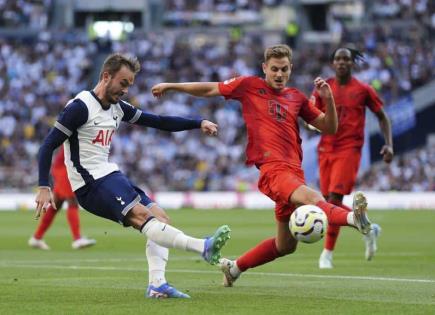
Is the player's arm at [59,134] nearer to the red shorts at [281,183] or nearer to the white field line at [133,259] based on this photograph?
the red shorts at [281,183]

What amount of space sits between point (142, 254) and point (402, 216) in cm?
1454

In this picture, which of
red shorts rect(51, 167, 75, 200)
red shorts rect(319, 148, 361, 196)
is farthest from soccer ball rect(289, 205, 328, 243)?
red shorts rect(51, 167, 75, 200)

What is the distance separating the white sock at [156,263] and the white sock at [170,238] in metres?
0.28

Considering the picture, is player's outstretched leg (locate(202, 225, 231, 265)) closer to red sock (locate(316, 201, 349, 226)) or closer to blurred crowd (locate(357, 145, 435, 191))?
red sock (locate(316, 201, 349, 226))

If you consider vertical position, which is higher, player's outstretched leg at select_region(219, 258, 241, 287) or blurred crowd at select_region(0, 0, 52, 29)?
blurred crowd at select_region(0, 0, 52, 29)

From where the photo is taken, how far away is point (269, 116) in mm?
11836

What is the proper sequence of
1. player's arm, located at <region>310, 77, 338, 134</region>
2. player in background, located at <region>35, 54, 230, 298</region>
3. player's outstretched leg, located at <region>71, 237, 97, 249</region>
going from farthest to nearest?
1. player's outstretched leg, located at <region>71, 237, 97, 249</region>
2. player's arm, located at <region>310, 77, 338, 134</region>
3. player in background, located at <region>35, 54, 230, 298</region>

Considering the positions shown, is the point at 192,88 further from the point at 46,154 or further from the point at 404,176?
the point at 404,176

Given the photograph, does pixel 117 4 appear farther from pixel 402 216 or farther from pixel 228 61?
pixel 402 216

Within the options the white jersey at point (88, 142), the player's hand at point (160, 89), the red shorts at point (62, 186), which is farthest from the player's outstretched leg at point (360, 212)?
the red shorts at point (62, 186)

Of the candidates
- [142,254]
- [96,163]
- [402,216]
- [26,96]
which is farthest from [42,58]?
[96,163]

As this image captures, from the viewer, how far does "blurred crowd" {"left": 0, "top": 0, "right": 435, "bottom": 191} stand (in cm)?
4250

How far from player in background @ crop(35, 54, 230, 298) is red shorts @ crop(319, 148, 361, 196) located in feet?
15.5

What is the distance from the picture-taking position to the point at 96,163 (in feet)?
35.9
